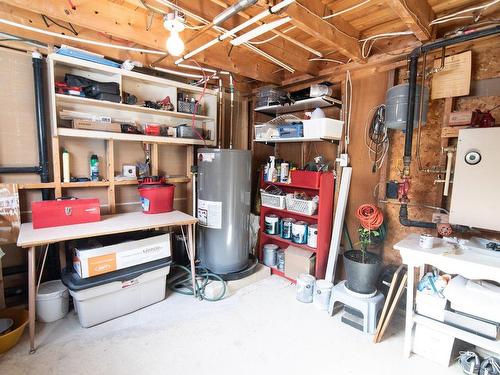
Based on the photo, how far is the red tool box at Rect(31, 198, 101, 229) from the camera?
1.98 metres

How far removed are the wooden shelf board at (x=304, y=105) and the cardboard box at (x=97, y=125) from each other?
1.55 m

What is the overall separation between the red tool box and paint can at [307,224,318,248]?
2.01 m

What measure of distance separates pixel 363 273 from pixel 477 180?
3.37ft

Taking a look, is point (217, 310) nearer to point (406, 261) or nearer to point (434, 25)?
point (406, 261)

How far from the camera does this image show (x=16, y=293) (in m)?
2.24

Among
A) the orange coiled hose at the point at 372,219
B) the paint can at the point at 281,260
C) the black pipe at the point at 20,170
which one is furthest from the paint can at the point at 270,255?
the black pipe at the point at 20,170

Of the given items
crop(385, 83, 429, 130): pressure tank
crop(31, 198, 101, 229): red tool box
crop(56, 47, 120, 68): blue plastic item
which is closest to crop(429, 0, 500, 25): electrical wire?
crop(385, 83, 429, 130): pressure tank

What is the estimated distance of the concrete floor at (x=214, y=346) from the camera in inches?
66.3

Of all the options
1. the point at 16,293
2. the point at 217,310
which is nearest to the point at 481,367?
the point at 217,310

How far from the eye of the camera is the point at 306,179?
104 inches

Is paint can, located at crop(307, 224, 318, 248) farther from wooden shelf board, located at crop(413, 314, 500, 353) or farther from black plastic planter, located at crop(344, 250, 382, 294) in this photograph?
wooden shelf board, located at crop(413, 314, 500, 353)

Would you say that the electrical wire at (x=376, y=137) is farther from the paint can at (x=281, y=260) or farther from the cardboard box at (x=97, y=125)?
the cardboard box at (x=97, y=125)

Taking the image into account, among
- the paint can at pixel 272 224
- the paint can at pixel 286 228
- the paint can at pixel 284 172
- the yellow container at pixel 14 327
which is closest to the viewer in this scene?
the yellow container at pixel 14 327

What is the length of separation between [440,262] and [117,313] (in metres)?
2.43
